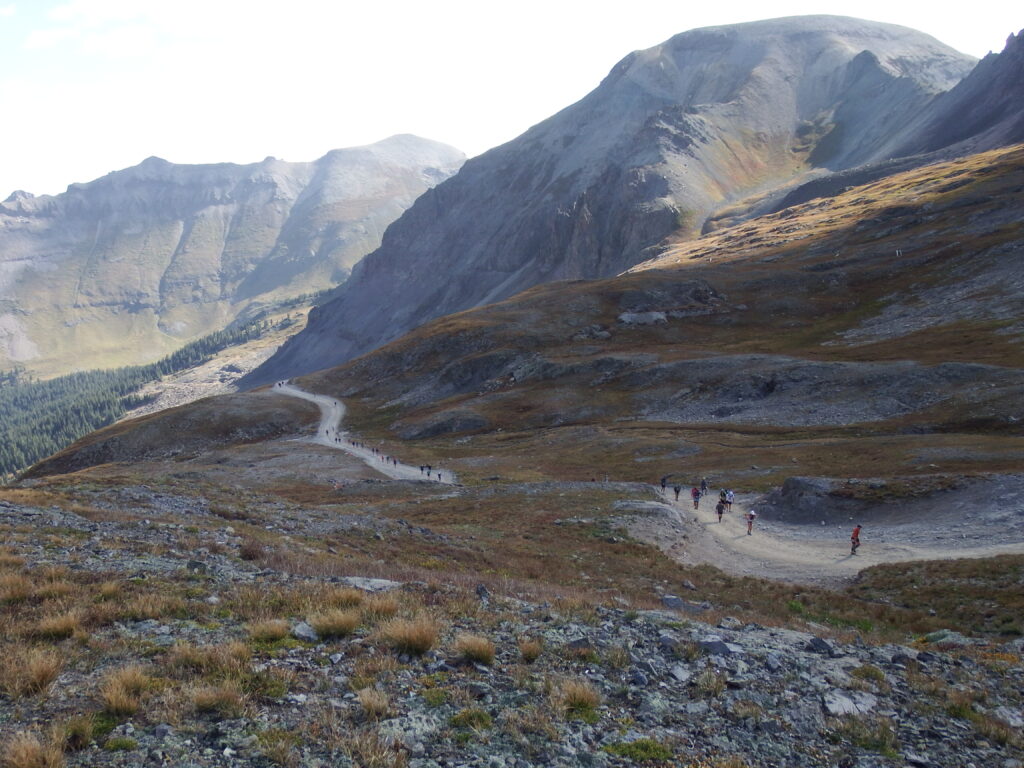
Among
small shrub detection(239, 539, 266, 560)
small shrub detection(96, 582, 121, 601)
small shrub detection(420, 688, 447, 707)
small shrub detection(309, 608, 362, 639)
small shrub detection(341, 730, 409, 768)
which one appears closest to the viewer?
small shrub detection(341, 730, 409, 768)

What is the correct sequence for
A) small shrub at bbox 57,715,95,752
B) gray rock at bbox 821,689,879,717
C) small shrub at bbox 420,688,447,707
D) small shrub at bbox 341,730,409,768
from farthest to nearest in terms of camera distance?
1. gray rock at bbox 821,689,879,717
2. small shrub at bbox 420,688,447,707
3. small shrub at bbox 341,730,409,768
4. small shrub at bbox 57,715,95,752

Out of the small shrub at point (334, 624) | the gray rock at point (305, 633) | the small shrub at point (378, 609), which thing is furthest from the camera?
the small shrub at point (378, 609)

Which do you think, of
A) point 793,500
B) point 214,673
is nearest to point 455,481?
point 793,500

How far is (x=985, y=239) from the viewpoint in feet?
340

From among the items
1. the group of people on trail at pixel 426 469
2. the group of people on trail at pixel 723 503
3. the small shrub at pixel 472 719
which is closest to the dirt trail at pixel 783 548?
the group of people on trail at pixel 723 503

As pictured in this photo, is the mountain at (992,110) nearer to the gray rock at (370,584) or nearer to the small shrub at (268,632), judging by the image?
the gray rock at (370,584)

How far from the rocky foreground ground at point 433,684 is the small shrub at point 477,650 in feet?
0.12

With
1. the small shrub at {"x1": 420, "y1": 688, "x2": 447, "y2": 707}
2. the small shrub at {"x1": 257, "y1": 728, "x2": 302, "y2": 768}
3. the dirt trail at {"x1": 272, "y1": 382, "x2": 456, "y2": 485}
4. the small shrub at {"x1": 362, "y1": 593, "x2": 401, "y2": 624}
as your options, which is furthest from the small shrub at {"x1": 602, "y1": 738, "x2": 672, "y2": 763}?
the dirt trail at {"x1": 272, "y1": 382, "x2": 456, "y2": 485}

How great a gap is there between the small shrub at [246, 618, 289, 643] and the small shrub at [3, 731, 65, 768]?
3.72 meters

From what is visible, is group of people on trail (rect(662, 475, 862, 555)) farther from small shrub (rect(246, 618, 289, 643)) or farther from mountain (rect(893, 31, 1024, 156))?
mountain (rect(893, 31, 1024, 156))

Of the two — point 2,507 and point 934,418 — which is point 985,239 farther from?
point 2,507

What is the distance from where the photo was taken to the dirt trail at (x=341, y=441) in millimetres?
62781

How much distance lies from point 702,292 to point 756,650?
387 feet

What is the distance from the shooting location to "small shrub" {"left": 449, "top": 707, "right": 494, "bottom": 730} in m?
8.11
